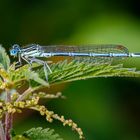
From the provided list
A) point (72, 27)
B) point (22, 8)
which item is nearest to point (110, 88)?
point (72, 27)

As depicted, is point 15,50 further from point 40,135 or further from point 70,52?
point 40,135

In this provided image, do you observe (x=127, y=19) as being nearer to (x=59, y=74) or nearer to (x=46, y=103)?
(x=46, y=103)

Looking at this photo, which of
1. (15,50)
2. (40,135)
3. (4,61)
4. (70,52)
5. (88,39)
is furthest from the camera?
(88,39)

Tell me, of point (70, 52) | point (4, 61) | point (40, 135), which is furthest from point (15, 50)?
point (40, 135)

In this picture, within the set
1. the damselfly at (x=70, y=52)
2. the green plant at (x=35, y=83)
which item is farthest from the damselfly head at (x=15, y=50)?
the green plant at (x=35, y=83)

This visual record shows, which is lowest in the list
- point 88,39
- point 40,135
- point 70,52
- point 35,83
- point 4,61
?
point 40,135

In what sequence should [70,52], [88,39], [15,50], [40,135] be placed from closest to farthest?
[40,135] → [15,50] → [70,52] → [88,39]

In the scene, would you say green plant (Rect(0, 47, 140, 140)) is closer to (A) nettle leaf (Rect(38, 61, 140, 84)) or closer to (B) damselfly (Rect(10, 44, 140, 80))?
(A) nettle leaf (Rect(38, 61, 140, 84))
